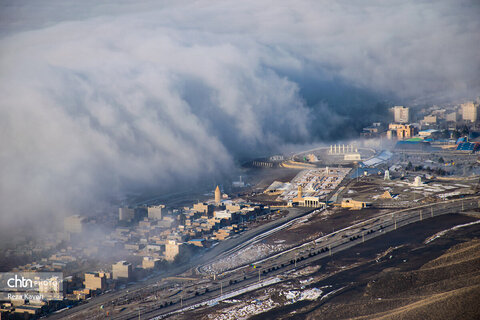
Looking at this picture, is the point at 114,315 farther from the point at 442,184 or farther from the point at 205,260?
the point at 442,184

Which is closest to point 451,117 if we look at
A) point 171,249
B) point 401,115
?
point 401,115

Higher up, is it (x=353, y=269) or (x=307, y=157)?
(x=307, y=157)

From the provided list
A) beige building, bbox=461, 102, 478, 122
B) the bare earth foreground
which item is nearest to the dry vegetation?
the bare earth foreground

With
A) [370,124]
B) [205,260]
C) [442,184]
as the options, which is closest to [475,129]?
[370,124]

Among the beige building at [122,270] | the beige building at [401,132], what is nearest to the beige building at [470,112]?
the beige building at [401,132]

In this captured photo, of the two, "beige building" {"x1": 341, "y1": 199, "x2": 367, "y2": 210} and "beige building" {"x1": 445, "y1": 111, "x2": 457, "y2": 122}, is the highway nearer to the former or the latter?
"beige building" {"x1": 341, "y1": 199, "x2": 367, "y2": 210}

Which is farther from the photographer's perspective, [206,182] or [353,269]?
[206,182]
